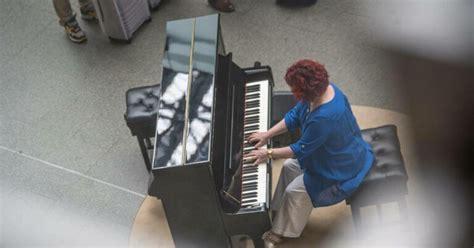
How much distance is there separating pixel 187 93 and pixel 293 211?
964mm

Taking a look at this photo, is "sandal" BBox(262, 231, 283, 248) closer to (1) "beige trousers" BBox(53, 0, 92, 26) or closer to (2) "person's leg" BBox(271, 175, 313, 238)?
(2) "person's leg" BBox(271, 175, 313, 238)

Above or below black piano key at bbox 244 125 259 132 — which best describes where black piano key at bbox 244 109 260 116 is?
above

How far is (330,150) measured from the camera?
3861 mm

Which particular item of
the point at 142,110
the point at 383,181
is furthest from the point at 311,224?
the point at 142,110

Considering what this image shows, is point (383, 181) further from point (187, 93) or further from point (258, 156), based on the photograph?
point (187, 93)

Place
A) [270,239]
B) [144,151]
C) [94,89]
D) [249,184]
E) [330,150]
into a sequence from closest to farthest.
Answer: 1. [330,150]
2. [249,184]
3. [270,239]
4. [144,151]
5. [94,89]

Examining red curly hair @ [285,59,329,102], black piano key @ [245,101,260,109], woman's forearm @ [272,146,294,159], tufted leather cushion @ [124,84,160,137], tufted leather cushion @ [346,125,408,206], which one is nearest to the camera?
red curly hair @ [285,59,329,102]

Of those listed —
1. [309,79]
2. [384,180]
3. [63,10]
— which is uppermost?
[309,79]

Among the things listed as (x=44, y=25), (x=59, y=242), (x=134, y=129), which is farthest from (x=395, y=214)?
(x=44, y=25)

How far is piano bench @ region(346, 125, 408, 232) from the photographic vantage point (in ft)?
13.5

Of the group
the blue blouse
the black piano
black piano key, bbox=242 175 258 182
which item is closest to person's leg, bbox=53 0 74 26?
the black piano

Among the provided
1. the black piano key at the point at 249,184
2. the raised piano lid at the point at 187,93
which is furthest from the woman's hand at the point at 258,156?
the raised piano lid at the point at 187,93

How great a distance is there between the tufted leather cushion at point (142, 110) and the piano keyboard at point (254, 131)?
0.74 meters

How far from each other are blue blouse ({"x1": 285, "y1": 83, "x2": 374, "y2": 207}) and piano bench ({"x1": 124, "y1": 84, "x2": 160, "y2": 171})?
43.7 inches
